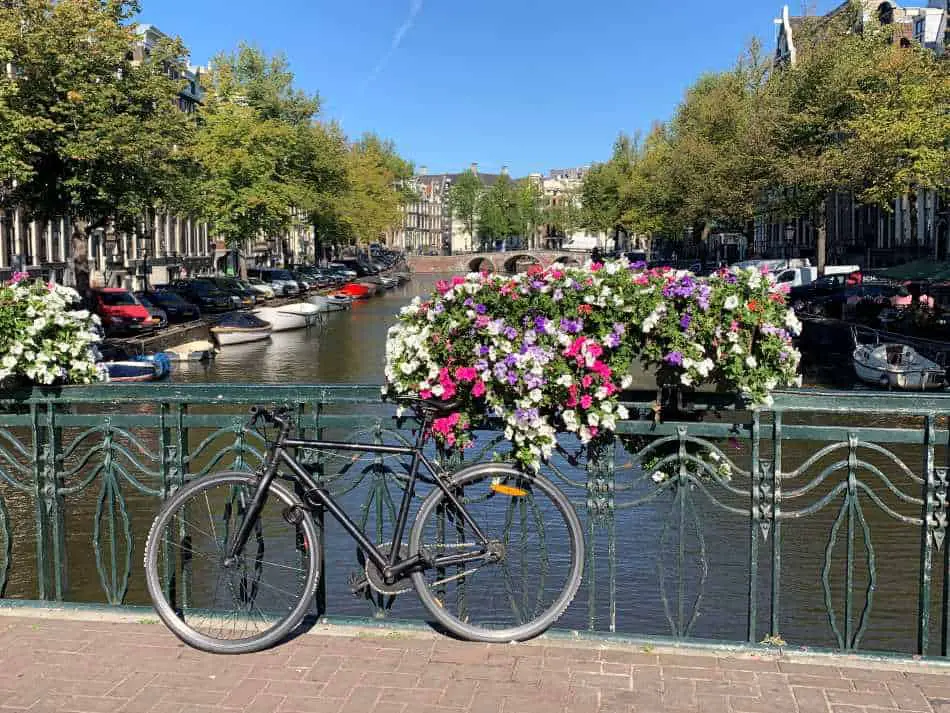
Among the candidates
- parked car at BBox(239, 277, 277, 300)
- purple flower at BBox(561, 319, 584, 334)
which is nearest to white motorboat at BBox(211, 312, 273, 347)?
parked car at BBox(239, 277, 277, 300)

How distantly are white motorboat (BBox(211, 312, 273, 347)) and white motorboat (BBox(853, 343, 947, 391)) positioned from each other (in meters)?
22.7

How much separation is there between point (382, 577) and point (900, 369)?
2314 cm

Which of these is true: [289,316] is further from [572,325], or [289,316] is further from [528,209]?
[528,209]

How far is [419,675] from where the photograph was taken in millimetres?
5043

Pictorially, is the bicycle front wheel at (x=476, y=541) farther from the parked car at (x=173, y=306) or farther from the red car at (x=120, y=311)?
the parked car at (x=173, y=306)

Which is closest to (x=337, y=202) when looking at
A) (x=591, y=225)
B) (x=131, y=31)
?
(x=131, y=31)

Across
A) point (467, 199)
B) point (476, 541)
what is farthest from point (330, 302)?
point (467, 199)

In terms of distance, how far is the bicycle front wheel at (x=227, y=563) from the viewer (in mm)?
5301

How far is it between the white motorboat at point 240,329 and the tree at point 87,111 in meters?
6.40

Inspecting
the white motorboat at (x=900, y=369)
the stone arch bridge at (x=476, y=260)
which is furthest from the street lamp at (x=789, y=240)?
the stone arch bridge at (x=476, y=260)

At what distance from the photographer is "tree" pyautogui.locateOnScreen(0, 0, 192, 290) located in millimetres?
30578

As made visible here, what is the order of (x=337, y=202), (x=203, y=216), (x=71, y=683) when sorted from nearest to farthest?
(x=71, y=683) < (x=203, y=216) < (x=337, y=202)

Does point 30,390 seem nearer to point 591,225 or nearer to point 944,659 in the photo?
point 944,659

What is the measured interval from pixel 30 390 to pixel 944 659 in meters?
4.97
